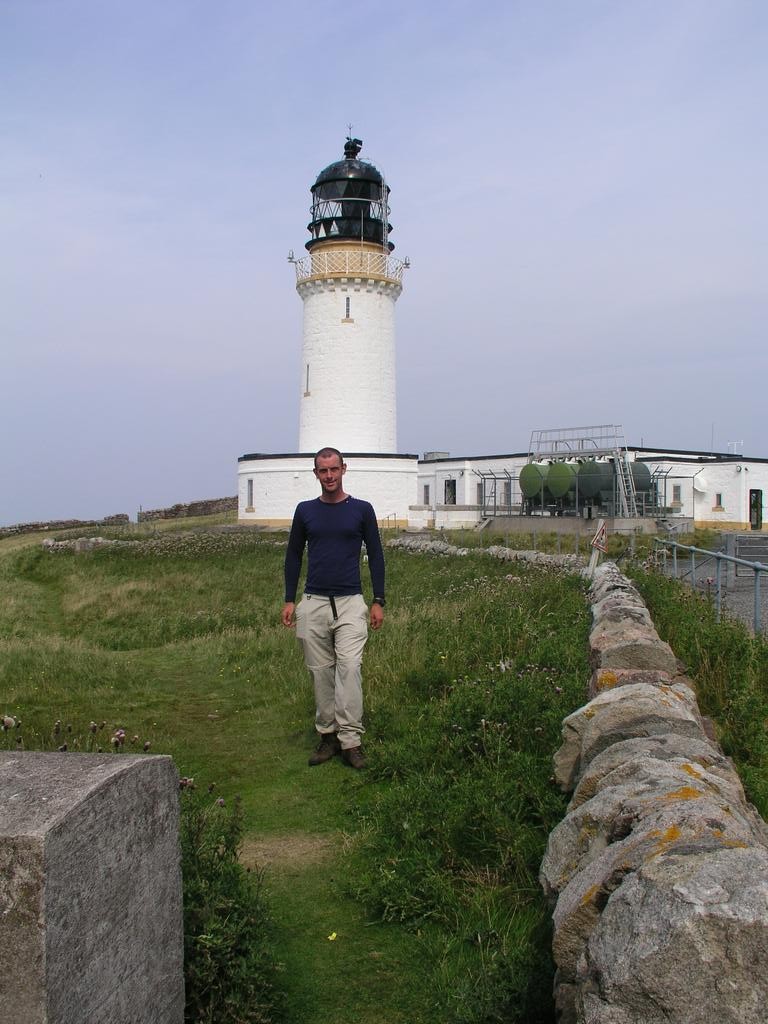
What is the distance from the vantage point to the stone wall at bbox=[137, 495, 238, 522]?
4891cm

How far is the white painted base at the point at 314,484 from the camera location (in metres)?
36.9

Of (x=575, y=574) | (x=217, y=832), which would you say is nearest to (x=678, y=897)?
(x=217, y=832)

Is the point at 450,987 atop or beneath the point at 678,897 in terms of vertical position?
beneath

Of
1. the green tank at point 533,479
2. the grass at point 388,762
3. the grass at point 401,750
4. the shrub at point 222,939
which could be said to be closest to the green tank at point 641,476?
the green tank at point 533,479

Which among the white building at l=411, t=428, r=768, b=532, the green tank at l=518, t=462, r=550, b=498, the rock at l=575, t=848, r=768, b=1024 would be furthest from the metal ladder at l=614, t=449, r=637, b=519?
the rock at l=575, t=848, r=768, b=1024

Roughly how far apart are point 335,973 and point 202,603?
40.6 ft

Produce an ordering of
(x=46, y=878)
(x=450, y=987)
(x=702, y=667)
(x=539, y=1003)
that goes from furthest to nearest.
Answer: (x=702, y=667)
(x=450, y=987)
(x=539, y=1003)
(x=46, y=878)

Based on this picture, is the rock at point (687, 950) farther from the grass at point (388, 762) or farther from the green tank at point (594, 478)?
the green tank at point (594, 478)

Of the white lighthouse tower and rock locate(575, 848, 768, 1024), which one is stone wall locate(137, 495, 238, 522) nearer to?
the white lighthouse tower

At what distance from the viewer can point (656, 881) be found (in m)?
2.33

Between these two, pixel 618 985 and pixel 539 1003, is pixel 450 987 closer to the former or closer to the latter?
pixel 539 1003

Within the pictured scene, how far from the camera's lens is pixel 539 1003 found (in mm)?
3148

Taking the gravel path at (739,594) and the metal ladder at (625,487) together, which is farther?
the metal ladder at (625,487)

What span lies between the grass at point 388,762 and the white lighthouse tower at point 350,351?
2421 centimetres
